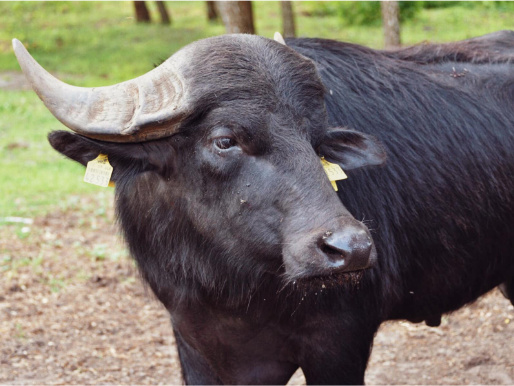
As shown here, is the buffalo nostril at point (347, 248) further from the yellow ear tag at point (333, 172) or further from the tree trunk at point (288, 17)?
→ the tree trunk at point (288, 17)

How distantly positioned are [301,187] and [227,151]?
38 centimetres

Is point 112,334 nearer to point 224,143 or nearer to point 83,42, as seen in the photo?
point 224,143

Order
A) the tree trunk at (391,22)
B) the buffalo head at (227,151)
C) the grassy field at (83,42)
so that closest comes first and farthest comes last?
the buffalo head at (227,151), the tree trunk at (391,22), the grassy field at (83,42)

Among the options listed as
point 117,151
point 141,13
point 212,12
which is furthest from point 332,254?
point 141,13

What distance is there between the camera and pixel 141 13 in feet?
84.5

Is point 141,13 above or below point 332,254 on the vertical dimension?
below

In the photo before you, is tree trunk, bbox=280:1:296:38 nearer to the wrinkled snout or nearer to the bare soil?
the bare soil

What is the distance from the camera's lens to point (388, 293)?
4.04 m

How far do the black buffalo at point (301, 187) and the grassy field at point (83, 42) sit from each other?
5.50 meters

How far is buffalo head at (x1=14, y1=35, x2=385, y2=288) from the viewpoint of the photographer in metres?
3.22

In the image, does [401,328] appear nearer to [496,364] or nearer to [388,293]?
[496,364]

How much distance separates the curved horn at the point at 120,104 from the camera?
3.35 metres

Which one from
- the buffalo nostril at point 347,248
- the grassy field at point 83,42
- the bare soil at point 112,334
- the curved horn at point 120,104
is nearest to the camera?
the buffalo nostril at point 347,248

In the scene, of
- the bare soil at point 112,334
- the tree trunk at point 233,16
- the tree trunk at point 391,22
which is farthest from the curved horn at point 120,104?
the tree trunk at point 391,22
